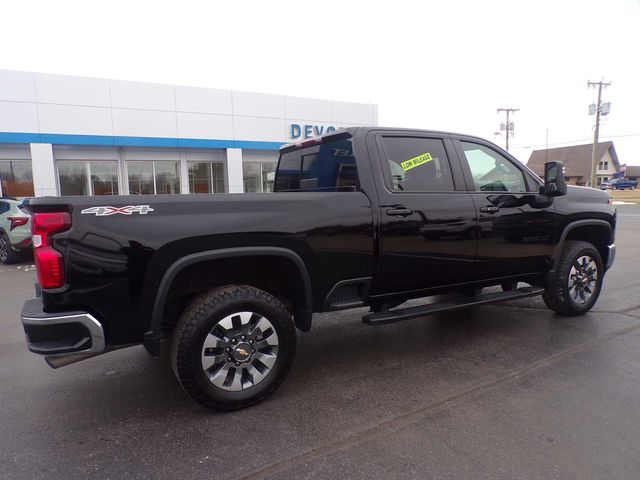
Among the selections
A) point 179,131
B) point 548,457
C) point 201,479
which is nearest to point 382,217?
point 548,457

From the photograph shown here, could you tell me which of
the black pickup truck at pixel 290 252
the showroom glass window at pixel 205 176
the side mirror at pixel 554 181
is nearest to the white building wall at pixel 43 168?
the showroom glass window at pixel 205 176

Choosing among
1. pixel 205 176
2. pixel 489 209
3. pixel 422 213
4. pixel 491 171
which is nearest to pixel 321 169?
pixel 422 213

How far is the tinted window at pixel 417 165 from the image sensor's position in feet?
12.2

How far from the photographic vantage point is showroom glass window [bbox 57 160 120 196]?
59.3 ft

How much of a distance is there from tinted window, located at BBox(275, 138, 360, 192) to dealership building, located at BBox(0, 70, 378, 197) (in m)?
12.8

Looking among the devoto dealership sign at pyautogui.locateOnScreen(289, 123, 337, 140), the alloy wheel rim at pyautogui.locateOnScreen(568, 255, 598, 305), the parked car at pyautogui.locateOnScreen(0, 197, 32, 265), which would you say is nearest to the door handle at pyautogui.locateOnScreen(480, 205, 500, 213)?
the alloy wheel rim at pyautogui.locateOnScreen(568, 255, 598, 305)

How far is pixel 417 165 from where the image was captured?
383 centimetres

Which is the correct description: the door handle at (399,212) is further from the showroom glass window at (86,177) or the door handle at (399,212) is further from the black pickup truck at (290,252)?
the showroom glass window at (86,177)

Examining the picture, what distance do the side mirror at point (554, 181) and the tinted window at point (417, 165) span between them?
111 cm

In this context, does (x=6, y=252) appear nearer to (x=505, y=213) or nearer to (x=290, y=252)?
(x=290, y=252)

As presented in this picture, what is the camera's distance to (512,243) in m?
4.18

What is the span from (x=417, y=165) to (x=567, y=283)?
236 centimetres

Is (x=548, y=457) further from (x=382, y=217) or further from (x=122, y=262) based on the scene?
(x=122, y=262)

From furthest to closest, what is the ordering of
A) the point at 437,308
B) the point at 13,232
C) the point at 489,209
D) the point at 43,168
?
the point at 43,168
the point at 13,232
the point at 489,209
the point at 437,308
